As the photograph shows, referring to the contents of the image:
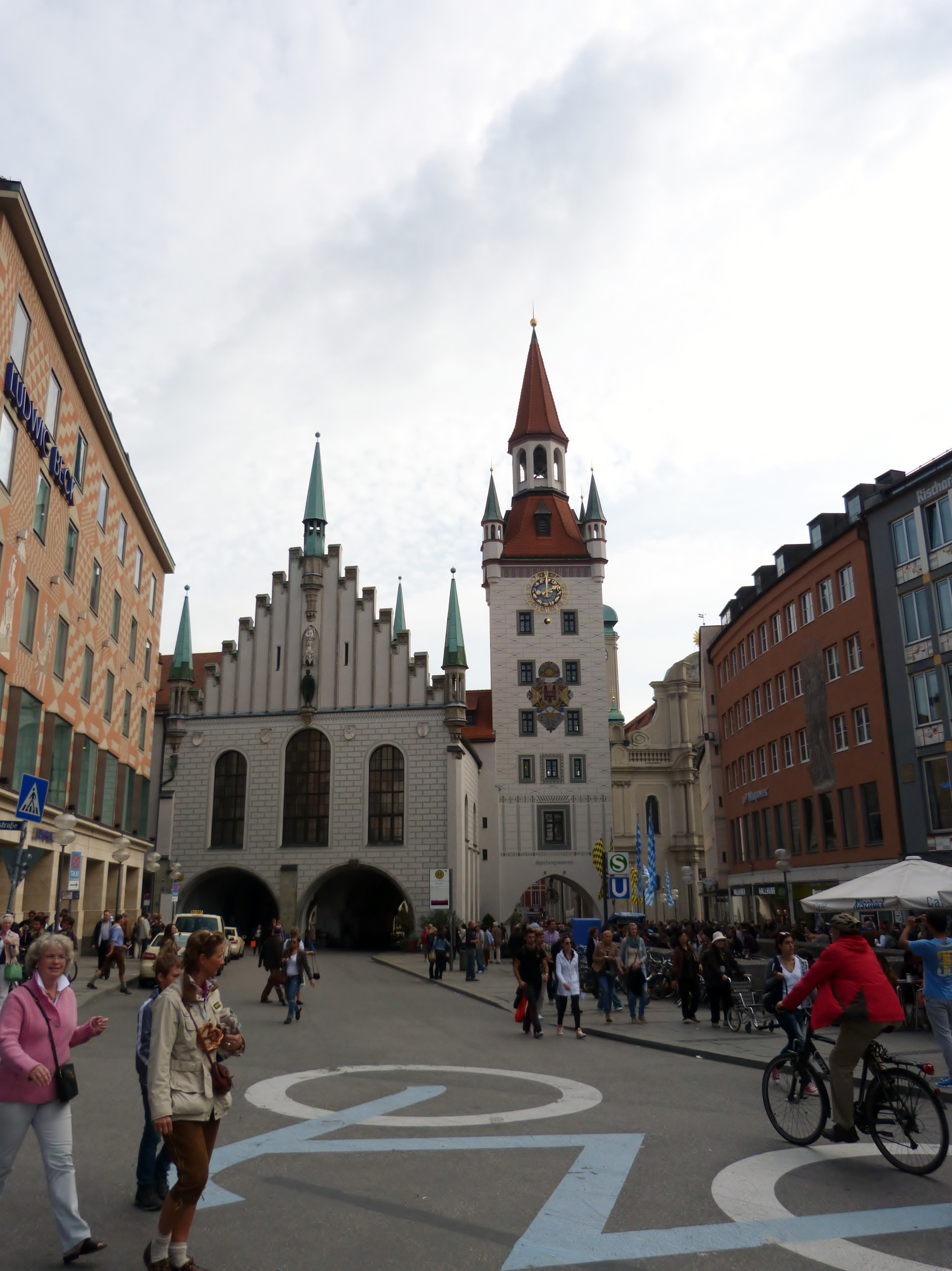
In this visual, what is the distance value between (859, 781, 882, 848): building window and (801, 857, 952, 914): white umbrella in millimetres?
13489

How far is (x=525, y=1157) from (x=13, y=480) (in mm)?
19425

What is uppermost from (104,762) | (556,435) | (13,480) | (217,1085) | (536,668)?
(556,435)

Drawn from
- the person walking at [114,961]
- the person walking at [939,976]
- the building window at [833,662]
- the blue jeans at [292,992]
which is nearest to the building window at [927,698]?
the building window at [833,662]

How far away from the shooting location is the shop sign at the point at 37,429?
71.1 ft

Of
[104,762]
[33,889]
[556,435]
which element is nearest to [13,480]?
[33,889]

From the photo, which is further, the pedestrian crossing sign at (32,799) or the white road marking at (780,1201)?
the pedestrian crossing sign at (32,799)

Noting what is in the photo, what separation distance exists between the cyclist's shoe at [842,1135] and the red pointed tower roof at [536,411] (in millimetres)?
58185

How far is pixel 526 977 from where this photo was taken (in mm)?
15969

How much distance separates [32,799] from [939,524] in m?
25.5

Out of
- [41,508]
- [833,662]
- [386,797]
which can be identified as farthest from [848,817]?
[41,508]

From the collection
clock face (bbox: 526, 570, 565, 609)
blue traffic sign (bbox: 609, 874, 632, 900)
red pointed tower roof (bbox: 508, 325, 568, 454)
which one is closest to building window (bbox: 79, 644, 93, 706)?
blue traffic sign (bbox: 609, 874, 632, 900)

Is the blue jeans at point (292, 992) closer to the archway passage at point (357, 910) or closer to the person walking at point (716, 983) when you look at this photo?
the person walking at point (716, 983)

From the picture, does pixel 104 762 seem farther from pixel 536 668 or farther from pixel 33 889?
pixel 536 668

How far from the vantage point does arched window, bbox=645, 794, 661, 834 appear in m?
65.1
